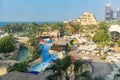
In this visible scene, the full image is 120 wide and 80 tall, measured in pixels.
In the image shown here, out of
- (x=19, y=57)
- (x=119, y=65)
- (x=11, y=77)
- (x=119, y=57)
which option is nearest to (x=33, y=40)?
(x=19, y=57)

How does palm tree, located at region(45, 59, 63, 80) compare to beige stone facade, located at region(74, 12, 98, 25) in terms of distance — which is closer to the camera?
palm tree, located at region(45, 59, 63, 80)

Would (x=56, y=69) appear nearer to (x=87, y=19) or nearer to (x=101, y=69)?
(x=101, y=69)

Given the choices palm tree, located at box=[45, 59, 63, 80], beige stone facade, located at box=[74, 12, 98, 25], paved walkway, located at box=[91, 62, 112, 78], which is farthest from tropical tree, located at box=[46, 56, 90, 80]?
beige stone facade, located at box=[74, 12, 98, 25]

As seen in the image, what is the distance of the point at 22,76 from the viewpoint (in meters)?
21.0

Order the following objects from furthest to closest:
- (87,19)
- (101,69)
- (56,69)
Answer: (87,19)
(101,69)
(56,69)

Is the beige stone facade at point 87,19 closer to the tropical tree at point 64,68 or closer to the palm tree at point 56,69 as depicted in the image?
the tropical tree at point 64,68

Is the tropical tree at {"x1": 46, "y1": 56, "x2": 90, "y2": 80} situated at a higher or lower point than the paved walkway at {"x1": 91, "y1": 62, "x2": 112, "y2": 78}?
higher

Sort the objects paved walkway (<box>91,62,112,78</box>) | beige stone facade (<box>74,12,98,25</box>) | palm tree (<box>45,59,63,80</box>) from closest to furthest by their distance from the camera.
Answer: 1. palm tree (<box>45,59,63,80</box>)
2. paved walkway (<box>91,62,112,78</box>)
3. beige stone facade (<box>74,12,98,25</box>)

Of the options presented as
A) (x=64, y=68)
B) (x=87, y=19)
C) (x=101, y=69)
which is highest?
(x=64, y=68)

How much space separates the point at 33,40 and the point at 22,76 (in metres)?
30.6

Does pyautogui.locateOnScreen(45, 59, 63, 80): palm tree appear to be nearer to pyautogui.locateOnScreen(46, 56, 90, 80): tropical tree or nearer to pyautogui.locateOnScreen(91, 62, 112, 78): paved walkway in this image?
pyautogui.locateOnScreen(46, 56, 90, 80): tropical tree

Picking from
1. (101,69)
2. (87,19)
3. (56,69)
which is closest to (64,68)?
(56,69)

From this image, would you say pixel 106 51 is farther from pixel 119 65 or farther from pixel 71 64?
pixel 71 64

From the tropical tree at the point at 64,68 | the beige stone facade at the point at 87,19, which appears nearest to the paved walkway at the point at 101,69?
the tropical tree at the point at 64,68
